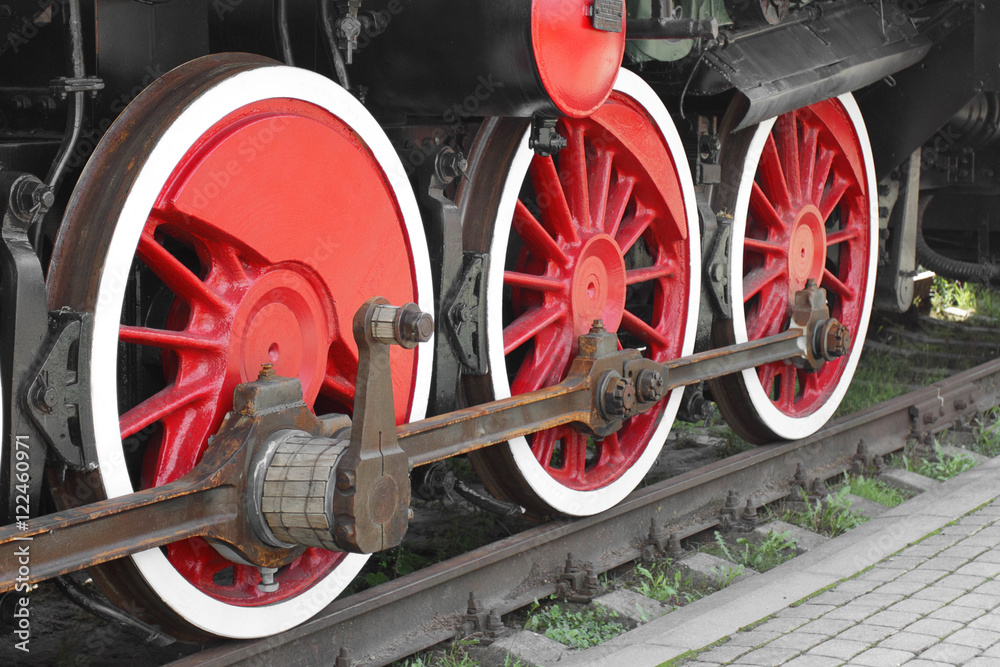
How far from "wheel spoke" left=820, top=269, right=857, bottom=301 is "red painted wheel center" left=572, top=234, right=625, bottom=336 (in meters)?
1.66

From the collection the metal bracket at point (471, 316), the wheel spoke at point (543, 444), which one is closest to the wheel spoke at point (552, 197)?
the metal bracket at point (471, 316)

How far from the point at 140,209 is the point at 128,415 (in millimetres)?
473

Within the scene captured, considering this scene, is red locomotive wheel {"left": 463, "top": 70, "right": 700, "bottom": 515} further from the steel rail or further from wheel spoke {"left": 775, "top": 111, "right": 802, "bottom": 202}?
wheel spoke {"left": 775, "top": 111, "right": 802, "bottom": 202}

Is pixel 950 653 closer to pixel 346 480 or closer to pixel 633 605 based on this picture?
pixel 633 605

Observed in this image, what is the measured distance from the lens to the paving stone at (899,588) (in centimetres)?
361

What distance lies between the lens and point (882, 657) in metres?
3.08

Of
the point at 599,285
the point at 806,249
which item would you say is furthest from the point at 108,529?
the point at 806,249

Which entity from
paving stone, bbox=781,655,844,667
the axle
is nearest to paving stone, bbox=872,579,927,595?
paving stone, bbox=781,655,844,667

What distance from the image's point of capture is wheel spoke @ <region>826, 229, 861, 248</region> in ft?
17.4

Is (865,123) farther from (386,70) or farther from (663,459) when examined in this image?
(386,70)

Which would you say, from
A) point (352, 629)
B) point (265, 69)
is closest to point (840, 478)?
point (352, 629)

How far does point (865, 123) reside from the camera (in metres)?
5.66

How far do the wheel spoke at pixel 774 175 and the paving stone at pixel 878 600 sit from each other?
1928 mm

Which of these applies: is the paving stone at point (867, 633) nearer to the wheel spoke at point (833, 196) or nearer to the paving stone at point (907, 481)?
the paving stone at point (907, 481)
